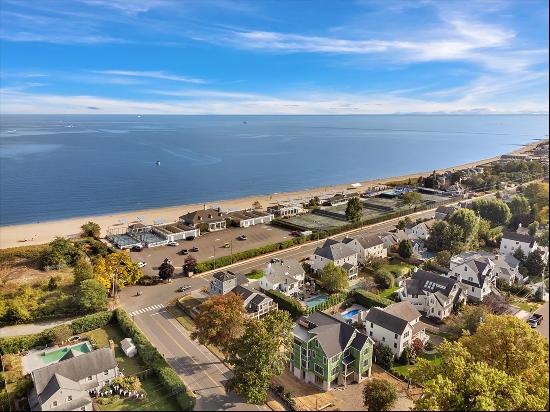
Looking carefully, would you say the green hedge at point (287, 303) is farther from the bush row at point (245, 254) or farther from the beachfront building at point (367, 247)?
the beachfront building at point (367, 247)

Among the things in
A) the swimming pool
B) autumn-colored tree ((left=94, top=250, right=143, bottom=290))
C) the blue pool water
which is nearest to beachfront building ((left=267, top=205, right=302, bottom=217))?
the swimming pool

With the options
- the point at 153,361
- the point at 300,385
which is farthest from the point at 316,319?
the point at 153,361

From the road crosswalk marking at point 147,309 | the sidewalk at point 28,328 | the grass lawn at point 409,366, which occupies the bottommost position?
the grass lawn at point 409,366

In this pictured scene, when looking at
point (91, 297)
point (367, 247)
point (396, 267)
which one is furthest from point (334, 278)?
point (91, 297)

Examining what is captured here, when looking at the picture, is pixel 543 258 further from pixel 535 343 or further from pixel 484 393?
pixel 484 393

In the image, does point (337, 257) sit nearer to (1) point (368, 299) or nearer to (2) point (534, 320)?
(1) point (368, 299)

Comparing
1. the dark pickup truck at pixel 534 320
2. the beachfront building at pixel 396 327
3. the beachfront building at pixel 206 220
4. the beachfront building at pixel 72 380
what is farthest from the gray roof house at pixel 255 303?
the beachfront building at pixel 206 220
